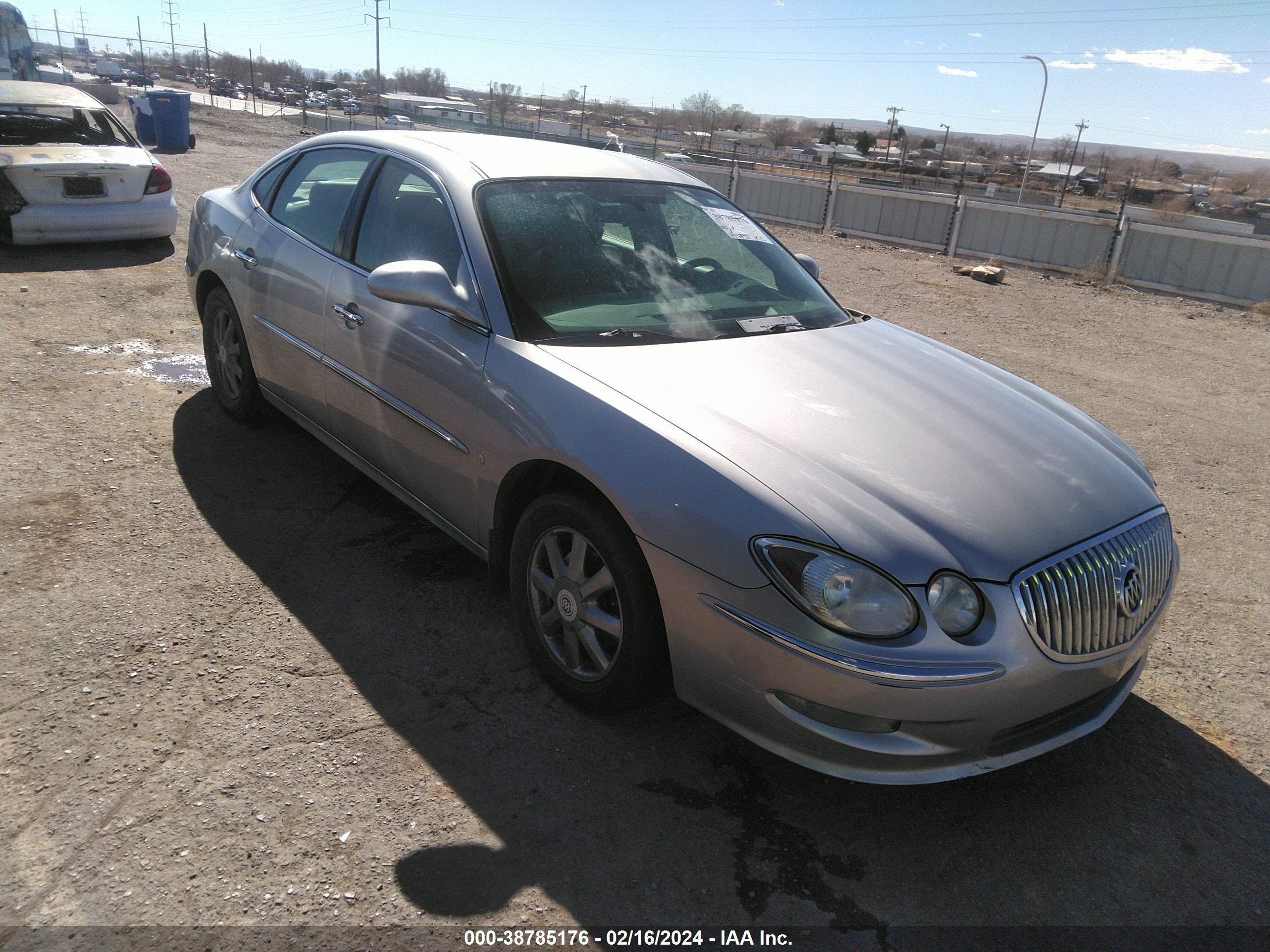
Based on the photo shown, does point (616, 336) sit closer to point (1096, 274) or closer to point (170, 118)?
point (1096, 274)

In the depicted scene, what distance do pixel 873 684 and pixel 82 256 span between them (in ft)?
31.5

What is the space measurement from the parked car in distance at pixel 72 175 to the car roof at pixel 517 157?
5705 mm

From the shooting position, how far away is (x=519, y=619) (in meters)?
3.10

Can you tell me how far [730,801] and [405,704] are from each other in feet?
3.58

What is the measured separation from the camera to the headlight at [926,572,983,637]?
2258 millimetres

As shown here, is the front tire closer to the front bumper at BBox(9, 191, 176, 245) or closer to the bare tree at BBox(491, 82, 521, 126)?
the front bumper at BBox(9, 191, 176, 245)

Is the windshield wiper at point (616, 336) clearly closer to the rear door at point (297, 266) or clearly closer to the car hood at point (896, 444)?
the car hood at point (896, 444)

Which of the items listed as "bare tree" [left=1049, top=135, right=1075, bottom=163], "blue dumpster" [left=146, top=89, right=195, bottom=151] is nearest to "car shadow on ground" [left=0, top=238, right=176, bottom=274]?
"blue dumpster" [left=146, top=89, right=195, bottom=151]

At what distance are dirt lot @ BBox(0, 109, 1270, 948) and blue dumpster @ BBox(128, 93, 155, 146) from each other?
18.1 m

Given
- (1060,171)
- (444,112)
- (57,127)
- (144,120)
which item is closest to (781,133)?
(1060,171)

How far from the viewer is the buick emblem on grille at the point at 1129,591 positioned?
253 cm

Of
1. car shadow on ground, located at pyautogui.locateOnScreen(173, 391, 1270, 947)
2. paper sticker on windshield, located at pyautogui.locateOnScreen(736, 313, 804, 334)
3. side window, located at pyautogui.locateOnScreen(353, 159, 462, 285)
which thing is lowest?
car shadow on ground, located at pyautogui.locateOnScreen(173, 391, 1270, 947)

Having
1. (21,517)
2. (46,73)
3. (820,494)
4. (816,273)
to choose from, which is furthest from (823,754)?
(46,73)

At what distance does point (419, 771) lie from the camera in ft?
8.59
